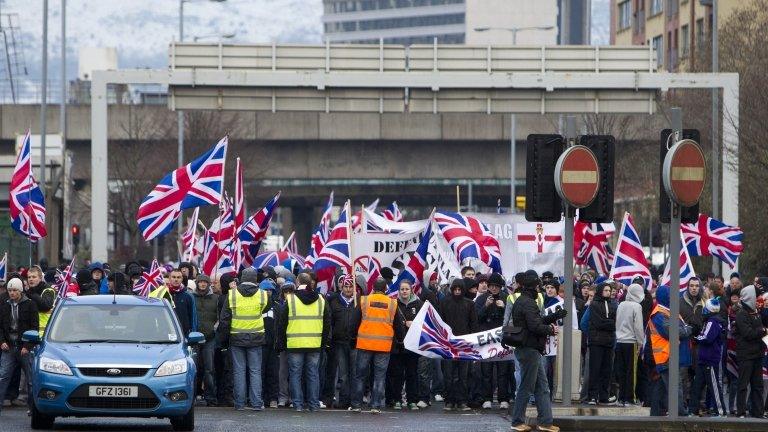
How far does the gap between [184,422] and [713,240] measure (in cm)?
1388

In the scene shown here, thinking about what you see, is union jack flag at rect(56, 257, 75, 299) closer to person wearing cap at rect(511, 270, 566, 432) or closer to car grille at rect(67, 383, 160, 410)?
car grille at rect(67, 383, 160, 410)

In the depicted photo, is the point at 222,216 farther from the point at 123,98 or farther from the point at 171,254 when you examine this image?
the point at 123,98

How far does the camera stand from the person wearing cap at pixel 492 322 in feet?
73.3

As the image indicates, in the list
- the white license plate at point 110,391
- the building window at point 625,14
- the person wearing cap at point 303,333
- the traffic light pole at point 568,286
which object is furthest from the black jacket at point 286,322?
the building window at point 625,14

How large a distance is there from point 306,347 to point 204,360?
148cm

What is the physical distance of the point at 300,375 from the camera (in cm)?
2155

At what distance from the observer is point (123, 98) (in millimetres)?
72000

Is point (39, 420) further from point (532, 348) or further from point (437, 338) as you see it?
point (437, 338)

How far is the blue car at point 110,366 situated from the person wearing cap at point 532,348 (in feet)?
10.5

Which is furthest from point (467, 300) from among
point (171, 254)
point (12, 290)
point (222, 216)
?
point (171, 254)

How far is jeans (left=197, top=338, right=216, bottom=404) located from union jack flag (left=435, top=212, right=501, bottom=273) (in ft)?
19.0

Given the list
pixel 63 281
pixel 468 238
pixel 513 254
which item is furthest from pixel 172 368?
pixel 513 254

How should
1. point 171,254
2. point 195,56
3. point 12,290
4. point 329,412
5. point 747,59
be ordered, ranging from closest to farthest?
point 12,290
point 329,412
point 195,56
point 747,59
point 171,254

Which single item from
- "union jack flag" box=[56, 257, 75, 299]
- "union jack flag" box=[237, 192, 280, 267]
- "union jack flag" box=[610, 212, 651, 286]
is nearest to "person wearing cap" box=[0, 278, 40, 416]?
"union jack flag" box=[56, 257, 75, 299]
